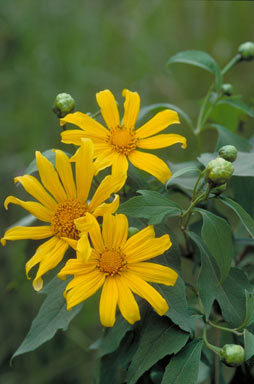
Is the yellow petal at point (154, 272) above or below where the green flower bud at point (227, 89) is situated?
below

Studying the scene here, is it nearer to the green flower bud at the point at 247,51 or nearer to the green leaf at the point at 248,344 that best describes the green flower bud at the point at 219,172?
the green leaf at the point at 248,344

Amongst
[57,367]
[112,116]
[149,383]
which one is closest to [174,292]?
[149,383]

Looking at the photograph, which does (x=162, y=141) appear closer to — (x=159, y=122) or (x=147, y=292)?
(x=159, y=122)

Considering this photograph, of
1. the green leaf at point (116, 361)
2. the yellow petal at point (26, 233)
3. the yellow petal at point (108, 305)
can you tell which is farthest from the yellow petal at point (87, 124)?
the green leaf at point (116, 361)

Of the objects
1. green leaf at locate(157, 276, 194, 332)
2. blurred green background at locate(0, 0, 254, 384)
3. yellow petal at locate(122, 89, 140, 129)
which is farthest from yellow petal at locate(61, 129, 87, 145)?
blurred green background at locate(0, 0, 254, 384)

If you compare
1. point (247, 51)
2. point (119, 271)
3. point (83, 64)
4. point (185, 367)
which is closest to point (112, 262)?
point (119, 271)
